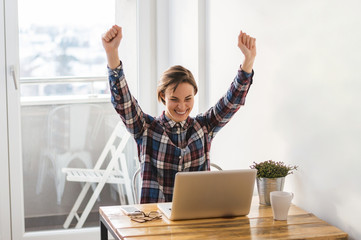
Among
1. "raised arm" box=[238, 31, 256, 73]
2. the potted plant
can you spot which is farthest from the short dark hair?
the potted plant

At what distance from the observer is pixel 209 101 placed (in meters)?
3.08

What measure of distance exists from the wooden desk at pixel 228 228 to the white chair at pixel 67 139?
1660 mm

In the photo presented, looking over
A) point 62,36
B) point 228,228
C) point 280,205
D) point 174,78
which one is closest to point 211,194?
point 228,228

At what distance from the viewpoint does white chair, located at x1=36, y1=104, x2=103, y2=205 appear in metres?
3.64

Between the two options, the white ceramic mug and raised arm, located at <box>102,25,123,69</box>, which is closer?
the white ceramic mug

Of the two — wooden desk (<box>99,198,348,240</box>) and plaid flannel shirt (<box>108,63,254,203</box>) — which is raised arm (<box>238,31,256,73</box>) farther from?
wooden desk (<box>99,198,348,240</box>)

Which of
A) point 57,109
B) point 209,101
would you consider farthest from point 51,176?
point 209,101

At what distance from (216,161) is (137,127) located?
797 mm

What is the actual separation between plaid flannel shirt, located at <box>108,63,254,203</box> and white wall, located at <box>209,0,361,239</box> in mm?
171

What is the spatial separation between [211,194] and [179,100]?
518mm

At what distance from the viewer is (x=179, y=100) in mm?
2326

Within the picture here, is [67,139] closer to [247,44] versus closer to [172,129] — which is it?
[172,129]

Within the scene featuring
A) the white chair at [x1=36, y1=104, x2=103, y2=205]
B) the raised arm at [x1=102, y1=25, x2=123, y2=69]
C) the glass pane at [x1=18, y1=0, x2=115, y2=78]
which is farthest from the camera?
the white chair at [x1=36, y1=104, x2=103, y2=205]

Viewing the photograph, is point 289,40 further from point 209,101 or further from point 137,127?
point 209,101
